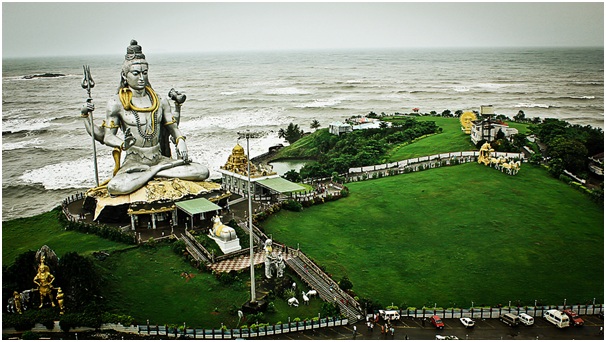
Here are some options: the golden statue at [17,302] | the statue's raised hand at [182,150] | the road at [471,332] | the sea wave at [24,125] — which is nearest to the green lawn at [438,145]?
the statue's raised hand at [182,150]

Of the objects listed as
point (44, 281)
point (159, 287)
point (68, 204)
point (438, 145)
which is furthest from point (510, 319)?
point (438, 145)

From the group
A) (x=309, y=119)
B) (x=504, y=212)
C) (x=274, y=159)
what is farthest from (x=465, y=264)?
(x=309, y=119)

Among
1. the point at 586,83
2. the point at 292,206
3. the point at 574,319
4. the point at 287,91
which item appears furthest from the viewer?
the point at 287,91

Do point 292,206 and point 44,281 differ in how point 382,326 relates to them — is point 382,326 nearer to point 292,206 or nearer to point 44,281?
point 44,281

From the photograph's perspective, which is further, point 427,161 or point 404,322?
point 427,161

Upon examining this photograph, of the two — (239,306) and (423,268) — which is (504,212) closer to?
(423,268)

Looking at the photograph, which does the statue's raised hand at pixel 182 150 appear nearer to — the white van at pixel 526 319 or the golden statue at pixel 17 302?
the golden statue at pixel 17 302

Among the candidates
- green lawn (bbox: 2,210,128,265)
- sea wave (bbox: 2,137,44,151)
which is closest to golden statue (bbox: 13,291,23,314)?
green lawn (bbox: 2,210,128,265)
